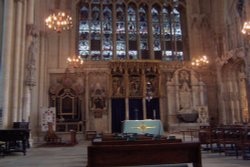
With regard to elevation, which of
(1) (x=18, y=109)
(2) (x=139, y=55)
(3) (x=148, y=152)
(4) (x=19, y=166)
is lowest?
(4) (x=19, y=166)

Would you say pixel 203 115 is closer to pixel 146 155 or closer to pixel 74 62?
pixel 74 62

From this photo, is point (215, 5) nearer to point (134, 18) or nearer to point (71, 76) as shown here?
point (134, 18)

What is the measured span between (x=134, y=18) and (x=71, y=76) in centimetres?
709

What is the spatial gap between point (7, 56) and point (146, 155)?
9.19 meters

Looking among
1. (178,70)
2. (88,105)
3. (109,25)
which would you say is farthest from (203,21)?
(88,105)

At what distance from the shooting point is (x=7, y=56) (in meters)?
12.0

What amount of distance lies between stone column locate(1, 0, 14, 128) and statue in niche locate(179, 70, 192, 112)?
1247 cm

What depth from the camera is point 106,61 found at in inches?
839

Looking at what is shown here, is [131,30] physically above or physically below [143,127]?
above

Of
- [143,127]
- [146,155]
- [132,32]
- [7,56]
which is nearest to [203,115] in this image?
[132,32]

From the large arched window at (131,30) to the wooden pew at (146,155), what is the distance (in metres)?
17.2

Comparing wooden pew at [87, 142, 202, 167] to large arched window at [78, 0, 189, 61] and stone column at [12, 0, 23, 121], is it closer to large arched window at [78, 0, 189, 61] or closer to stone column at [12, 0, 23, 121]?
stone column at [12, 0, 23, 121]

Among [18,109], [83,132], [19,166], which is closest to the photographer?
[19,166]

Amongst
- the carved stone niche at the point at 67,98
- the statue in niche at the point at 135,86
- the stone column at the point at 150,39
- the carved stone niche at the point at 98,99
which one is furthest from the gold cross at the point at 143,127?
the stone column at the point at 150,39
